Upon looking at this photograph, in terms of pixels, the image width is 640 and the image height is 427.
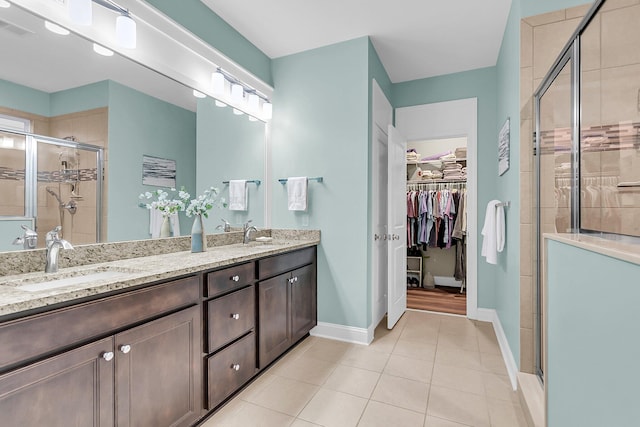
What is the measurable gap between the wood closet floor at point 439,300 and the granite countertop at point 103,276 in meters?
2.56

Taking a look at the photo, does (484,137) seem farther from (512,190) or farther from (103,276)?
(103,276)

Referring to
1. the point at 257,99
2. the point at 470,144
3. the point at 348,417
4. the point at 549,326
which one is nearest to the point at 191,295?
the point at 348,417

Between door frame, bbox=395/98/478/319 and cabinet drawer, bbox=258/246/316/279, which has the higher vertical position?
door frame, bbox=395/98/478/319

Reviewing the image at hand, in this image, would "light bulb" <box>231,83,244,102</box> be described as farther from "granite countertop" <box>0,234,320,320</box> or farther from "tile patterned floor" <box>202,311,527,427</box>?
"tile patterned floor" <box>202,311,527,427</box>

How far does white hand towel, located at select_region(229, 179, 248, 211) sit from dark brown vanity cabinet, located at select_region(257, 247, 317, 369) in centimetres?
74

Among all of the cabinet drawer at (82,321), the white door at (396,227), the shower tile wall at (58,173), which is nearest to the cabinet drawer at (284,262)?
the cabinet drawer at (82,321)

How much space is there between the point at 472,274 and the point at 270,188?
2473 mm

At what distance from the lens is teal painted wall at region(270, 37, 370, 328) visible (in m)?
2.83

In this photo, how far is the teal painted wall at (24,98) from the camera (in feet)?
4.60

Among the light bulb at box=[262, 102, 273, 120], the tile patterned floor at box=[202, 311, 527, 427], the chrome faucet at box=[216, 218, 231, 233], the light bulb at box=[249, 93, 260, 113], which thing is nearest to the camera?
the tile patterned floor at box=[202, 311, 527, 427]

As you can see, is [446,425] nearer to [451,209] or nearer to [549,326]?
[549,326]

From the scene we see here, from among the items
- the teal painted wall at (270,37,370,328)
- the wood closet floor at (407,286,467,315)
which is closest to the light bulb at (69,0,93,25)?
the teal painted wall at (270,37,370,328)

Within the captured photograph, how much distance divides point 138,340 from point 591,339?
1.72 meters

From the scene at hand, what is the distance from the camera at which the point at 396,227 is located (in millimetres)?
3279
